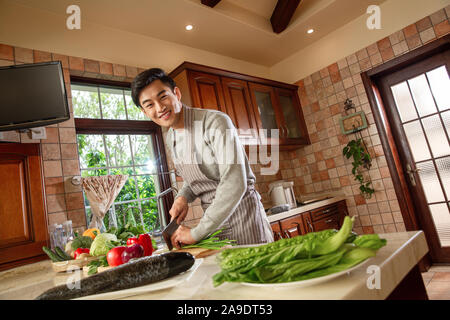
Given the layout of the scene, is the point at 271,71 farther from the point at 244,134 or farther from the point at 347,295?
the point at 347,295

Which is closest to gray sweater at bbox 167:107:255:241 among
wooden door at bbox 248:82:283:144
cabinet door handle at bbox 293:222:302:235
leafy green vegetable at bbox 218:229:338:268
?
leafy green vegetable at bbox 218:229:338:268

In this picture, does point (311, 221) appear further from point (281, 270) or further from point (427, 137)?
point (281, 270)

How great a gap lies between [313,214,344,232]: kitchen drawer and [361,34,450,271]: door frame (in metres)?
0.64

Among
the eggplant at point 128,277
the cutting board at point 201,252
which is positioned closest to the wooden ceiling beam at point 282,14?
the cutting board at point 201,252

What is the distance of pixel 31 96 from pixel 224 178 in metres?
1.58

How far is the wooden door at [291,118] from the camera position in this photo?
11.5 feet

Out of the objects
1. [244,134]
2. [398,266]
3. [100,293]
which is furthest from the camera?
[244,134]

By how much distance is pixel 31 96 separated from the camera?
193cm

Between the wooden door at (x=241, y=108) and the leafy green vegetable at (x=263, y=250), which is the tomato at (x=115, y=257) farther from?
the wooden door at (x=241, y=108)

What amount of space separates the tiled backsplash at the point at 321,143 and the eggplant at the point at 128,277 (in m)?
1.54

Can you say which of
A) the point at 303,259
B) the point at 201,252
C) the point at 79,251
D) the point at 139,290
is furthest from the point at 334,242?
the point at 79,251

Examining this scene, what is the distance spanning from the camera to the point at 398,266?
0.56 metres
